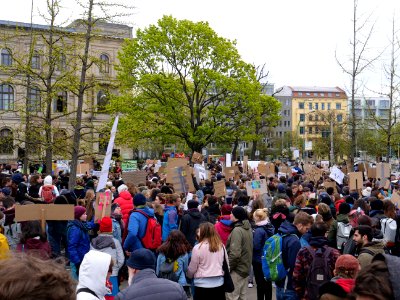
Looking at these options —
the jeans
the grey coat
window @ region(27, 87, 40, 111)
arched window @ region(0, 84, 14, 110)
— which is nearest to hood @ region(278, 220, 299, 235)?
the jeans

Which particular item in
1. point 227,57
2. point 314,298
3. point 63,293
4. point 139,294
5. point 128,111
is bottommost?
point 314,298

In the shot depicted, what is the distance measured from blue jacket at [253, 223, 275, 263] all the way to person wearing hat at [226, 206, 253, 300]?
0.27 metres

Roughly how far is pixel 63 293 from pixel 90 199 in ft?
28.9

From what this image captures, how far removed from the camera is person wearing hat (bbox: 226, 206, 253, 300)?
298 inches

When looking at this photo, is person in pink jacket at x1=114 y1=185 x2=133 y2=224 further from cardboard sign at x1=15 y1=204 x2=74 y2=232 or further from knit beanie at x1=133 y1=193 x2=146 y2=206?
cardboard sign at x1=15 y1=204 x2=74 y2=232

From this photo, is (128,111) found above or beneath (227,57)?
beneath

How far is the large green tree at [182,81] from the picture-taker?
120ft

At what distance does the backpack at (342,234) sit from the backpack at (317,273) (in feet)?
8.77

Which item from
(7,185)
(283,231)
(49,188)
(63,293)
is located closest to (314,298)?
(283,231)

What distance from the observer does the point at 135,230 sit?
819 centimetres

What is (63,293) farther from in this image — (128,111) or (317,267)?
(128,111)

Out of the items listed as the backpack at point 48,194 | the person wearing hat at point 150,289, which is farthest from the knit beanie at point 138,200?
the person wearing hat at point 150,289

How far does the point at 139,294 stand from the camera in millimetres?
4242

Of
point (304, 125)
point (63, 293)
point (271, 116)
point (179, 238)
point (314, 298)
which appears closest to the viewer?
point (63, 293)
